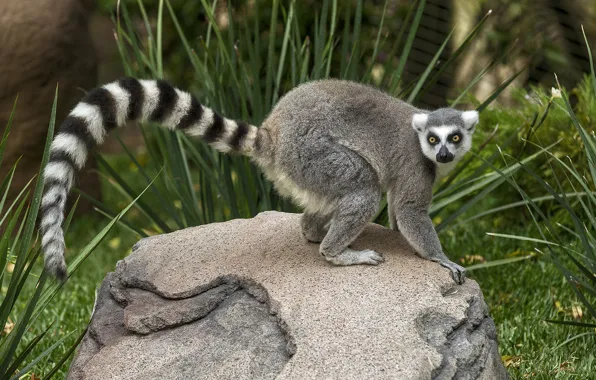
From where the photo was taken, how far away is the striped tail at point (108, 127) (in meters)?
3.20

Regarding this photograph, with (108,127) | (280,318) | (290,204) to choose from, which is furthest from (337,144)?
(290,204)

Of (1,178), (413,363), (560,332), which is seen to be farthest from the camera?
(1,178)

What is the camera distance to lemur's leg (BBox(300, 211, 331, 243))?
3957mm

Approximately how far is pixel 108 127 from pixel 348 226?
45.2 inches

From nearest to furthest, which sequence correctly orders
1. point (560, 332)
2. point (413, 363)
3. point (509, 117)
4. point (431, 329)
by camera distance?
point (413, 363)
point (431, 329)
point (560, 332)
point (509, 117)

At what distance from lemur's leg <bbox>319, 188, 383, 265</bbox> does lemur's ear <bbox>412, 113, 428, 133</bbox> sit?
0.40 metres

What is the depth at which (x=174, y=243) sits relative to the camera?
399 centimetres

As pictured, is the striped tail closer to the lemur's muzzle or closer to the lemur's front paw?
the lemur's muzzle

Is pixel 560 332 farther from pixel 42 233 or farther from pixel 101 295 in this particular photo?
pixel 42 233

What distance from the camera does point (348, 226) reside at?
3.69 m

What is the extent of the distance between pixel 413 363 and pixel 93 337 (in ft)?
4.78

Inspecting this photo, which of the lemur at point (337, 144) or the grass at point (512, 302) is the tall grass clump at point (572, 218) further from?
the lemur at point (337, 144)

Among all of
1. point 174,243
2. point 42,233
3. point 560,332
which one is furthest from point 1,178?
point 560,332

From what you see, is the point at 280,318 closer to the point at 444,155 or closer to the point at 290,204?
the point at 444,155
